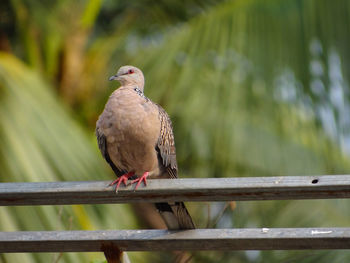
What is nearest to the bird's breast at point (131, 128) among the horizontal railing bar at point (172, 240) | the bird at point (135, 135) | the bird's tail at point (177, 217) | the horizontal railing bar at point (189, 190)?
the bird at point (135, 135)

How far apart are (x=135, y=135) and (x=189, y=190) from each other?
1.14 meters

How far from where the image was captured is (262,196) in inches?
96.2

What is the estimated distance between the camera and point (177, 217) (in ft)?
8.77

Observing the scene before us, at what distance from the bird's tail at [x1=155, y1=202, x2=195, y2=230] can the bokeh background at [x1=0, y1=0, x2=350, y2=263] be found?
1.81m

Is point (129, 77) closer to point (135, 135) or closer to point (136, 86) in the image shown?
point (136, 86)

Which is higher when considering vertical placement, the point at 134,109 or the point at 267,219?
the point at 134,109

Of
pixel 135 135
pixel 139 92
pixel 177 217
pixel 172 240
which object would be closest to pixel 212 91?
pixel 139 92

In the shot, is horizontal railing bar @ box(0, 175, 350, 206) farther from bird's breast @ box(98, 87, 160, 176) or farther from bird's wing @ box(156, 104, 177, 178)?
bird's wing @ box(156, 104, 177, 178)

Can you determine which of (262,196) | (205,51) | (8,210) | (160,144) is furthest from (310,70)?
(262,196)

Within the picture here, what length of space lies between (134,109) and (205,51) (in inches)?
90.0

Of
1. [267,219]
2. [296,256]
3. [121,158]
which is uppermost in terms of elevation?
[121,158]

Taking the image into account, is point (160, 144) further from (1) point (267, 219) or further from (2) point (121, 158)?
(1) point (267, 219)

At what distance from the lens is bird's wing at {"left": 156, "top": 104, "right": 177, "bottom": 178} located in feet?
12.1

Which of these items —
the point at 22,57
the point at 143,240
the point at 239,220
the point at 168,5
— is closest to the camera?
the point at 143,240
